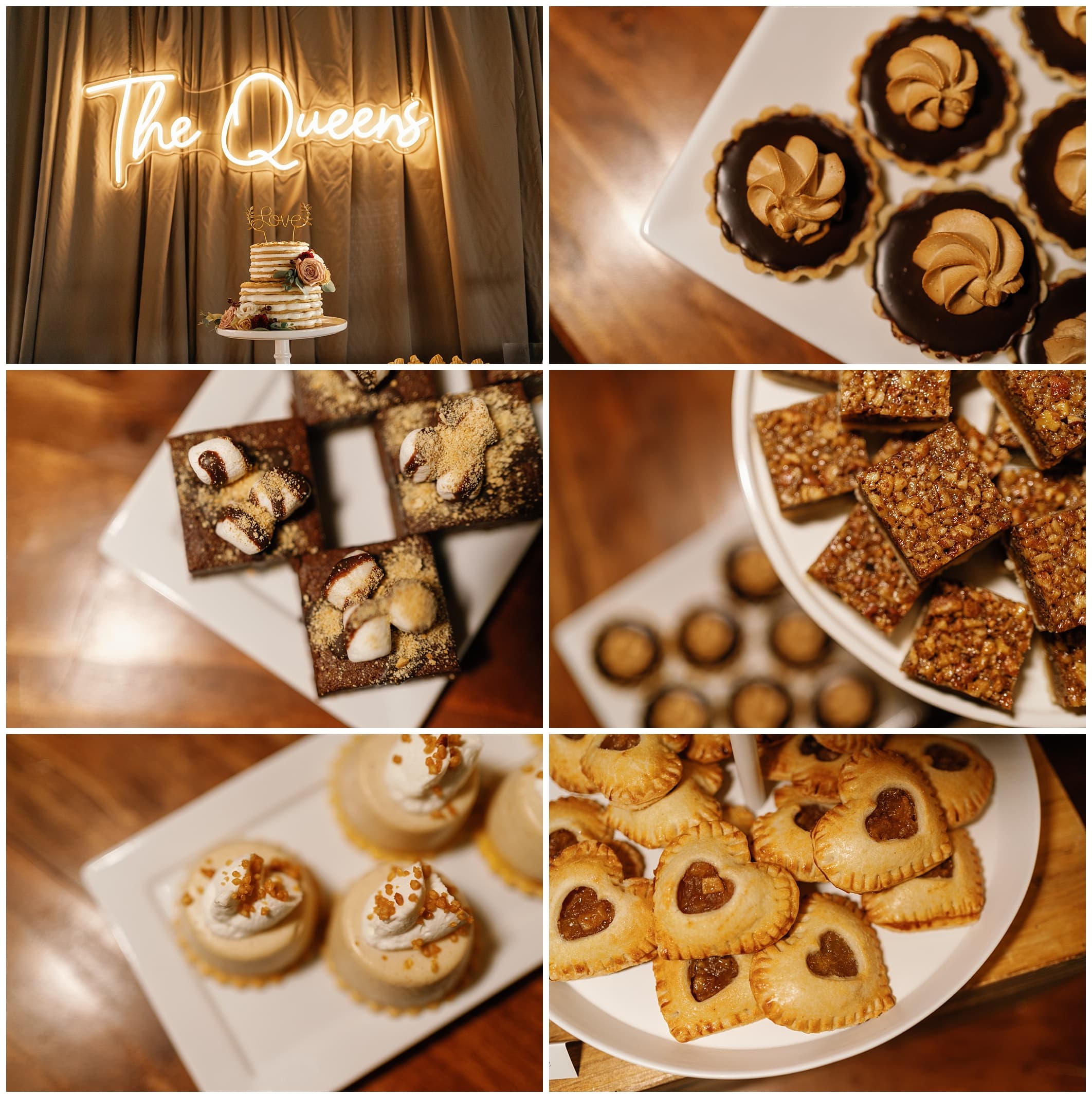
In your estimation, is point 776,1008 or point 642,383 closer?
point 776,1008

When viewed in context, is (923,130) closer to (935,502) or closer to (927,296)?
(927,296)

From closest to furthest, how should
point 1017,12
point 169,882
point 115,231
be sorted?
point 115,231 → point 1017,12 → point 169,882

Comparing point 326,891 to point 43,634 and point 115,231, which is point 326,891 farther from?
point 115,231

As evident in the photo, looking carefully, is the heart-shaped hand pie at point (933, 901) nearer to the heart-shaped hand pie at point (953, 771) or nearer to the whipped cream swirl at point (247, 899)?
the heart-shaped hand pie at point (953, 771)

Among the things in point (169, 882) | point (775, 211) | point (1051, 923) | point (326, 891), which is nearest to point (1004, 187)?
point (775, 211)

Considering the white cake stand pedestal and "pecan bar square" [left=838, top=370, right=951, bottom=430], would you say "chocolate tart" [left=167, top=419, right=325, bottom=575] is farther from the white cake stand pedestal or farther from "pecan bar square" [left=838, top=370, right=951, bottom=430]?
"pecan bar square" [left=838, top=370, right=951, bottom=430]

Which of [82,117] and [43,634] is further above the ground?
[82,117]
